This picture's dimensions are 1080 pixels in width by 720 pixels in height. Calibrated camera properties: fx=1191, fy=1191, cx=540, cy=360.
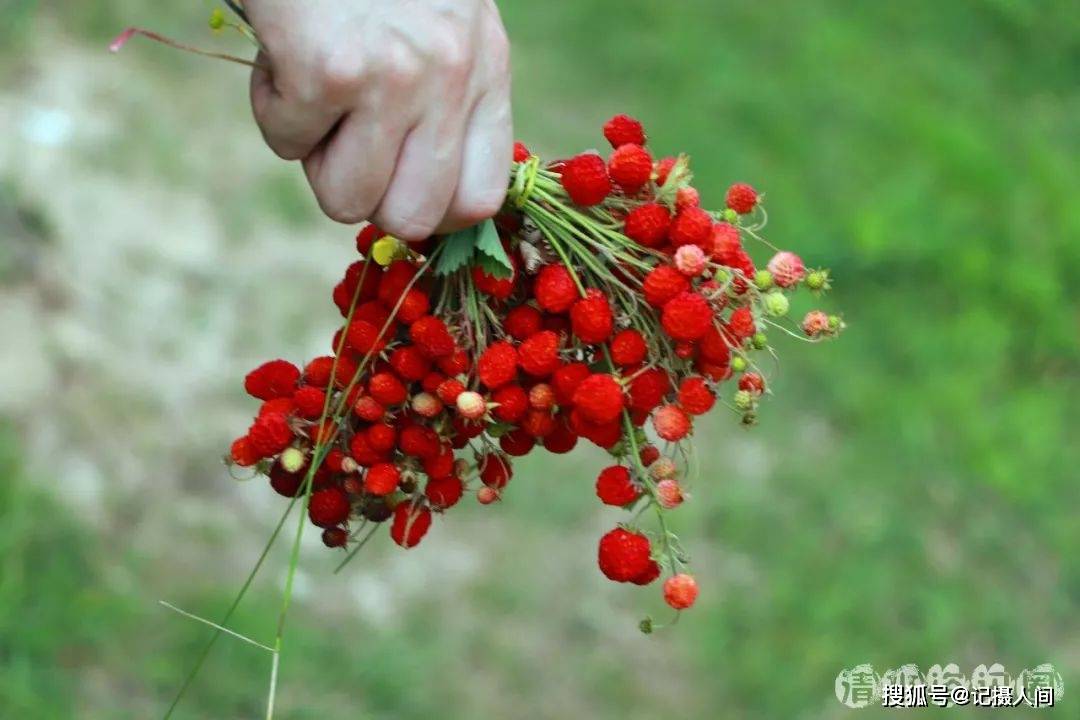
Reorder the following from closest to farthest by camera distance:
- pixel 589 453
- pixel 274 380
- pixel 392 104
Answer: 1. pixel 392 104
2. pixel 274 380
3. pixel 589 453

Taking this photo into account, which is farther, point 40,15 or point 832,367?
point 40,15

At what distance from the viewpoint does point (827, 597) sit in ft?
7.68

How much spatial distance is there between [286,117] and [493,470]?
13.1 inches

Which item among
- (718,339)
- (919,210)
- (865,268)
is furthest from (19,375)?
(919,210)

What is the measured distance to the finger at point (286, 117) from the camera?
89 centimetres

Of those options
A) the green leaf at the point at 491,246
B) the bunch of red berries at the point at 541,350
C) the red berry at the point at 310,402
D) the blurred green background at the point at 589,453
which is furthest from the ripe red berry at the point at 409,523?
the blurred green background at the point at 589,453

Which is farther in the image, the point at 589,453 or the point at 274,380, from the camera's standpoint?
the point at 589,453

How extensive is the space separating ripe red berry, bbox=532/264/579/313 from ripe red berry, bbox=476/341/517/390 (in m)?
0.05

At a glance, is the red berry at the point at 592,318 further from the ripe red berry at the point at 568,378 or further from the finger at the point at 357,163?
the finger at the point at 357,163

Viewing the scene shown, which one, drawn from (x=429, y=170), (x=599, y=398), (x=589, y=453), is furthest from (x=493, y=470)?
(x=589, y=453)

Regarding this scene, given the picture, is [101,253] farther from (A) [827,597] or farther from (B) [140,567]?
(A) [827,597]

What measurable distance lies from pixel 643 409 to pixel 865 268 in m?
2.13

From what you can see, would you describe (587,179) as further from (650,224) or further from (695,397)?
(695,397)

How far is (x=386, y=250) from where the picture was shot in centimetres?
97
